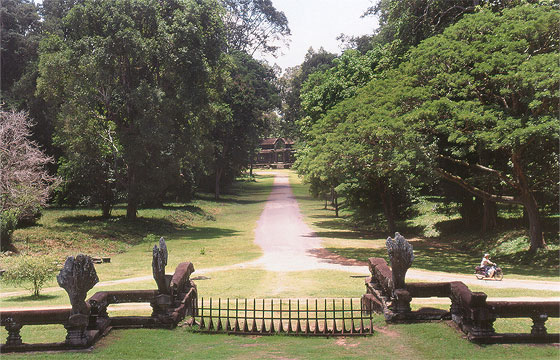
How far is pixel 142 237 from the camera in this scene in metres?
36.4

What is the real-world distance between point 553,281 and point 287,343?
13432 mm

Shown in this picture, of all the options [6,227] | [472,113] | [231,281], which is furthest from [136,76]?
[472,113]

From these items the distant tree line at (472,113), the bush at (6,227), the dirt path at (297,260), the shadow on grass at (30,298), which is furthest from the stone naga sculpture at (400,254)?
the bush at (6,227)

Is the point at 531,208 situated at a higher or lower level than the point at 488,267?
higher

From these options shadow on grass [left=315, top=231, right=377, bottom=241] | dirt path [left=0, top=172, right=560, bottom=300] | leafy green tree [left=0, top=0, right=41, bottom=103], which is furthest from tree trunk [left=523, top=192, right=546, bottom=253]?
leafy green tree [left=0, top=0, right=41, bottom=103]

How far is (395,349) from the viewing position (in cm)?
1038

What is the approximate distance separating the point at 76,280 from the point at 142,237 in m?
26.5

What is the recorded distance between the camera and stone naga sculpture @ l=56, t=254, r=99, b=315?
34.3 feet

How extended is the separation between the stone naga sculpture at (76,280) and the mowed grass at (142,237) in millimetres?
10776

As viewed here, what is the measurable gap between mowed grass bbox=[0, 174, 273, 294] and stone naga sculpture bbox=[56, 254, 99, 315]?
1078 centimetres

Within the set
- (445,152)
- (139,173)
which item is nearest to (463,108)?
(445,152)

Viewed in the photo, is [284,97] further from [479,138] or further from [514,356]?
[514,356]

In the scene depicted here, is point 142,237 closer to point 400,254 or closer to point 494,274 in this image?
point 494,274

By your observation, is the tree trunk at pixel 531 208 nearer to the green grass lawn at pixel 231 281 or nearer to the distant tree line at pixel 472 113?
the distant tree line at pixel 472 113
